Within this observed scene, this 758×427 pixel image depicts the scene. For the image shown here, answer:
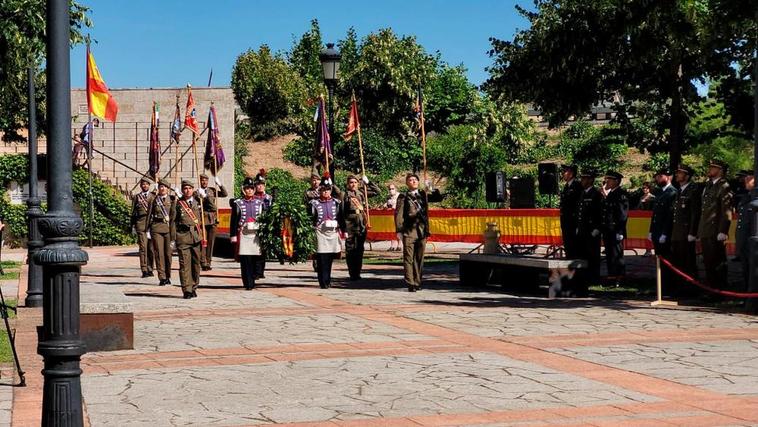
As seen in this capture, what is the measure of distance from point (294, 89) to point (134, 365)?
59277mm

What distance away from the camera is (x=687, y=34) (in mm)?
17266

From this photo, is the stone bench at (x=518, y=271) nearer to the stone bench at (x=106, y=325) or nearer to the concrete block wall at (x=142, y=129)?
the stone bench at (x=106, y=325)

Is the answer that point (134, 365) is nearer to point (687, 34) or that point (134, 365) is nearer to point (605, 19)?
point (687, 34)

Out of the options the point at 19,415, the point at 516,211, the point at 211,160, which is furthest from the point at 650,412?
the point at 211,160

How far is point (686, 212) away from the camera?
17156mm

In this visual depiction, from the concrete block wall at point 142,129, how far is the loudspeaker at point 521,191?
22319 mm

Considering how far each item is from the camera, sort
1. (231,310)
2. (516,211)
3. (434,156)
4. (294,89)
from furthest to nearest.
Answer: (294,89) → (434,156) → (516,211) → (231,310)

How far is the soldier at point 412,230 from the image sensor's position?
18.5 meters

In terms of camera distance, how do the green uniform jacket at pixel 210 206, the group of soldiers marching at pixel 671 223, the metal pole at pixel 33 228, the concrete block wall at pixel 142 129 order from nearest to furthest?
the metal pole at pixel 33 228 < the group of soldiers marching at pixel 671 223 < the green uniform jacket at pixel 210 206 < the concrete block wall at pixel 142 129

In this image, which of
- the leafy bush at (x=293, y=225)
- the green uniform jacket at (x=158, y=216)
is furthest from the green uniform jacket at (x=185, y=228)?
the green uniform jacket at (x=158, y=216)

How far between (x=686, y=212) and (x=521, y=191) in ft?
22.3

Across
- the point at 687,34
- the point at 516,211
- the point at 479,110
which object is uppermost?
the point at 479,110

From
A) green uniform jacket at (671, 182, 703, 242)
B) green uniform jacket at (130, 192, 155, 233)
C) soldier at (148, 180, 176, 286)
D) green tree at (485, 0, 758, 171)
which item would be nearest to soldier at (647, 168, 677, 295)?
green uniform jacket at (671, 182, 703, 242)

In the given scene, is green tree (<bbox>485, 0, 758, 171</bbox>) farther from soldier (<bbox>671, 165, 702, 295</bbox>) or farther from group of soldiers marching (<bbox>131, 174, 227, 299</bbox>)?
group of soldiers marching (<bbox>131, 174, 227, 299</bbox>)
